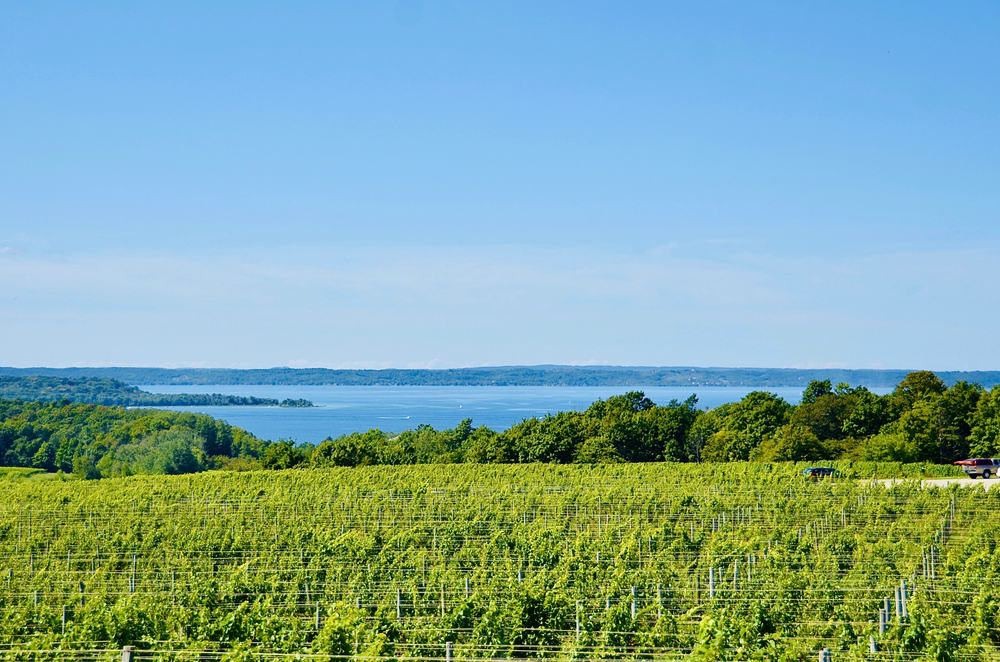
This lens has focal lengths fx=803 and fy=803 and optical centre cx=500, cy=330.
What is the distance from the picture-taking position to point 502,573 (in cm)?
1633

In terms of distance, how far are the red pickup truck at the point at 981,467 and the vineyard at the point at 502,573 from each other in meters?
10.2

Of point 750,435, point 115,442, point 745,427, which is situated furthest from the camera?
point 115,442

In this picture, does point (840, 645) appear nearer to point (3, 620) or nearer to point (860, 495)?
point (3, 620)

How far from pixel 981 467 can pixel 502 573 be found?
3134 cm

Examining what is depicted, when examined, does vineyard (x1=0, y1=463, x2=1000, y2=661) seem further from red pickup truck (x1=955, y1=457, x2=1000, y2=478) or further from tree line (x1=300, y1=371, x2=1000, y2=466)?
tree line (x1=300, y1=371, x2=1000, y2=466)

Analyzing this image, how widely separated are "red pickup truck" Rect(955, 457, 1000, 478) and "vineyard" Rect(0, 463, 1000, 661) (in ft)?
33.4

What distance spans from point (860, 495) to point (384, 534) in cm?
1639

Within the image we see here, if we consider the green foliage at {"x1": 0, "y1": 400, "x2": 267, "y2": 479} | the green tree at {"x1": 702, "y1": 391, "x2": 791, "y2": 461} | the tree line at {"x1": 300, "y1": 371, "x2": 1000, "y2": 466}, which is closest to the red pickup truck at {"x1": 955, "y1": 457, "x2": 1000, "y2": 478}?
the tree line at {"x1": 300, "y1": 371, "x2": 1000, "y2": 466}

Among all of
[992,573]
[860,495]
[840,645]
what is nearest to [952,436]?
[860,495]

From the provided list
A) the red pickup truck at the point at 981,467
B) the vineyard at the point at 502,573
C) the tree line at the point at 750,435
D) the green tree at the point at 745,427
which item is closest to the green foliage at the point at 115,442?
the tree line at the point at 750,435

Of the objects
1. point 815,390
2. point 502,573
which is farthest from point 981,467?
point 502,573

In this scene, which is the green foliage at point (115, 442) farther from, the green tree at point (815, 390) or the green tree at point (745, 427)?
the green tree at point (815, 390)

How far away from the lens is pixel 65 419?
9662cm

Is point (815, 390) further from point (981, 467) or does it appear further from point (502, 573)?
point (502, 573)
